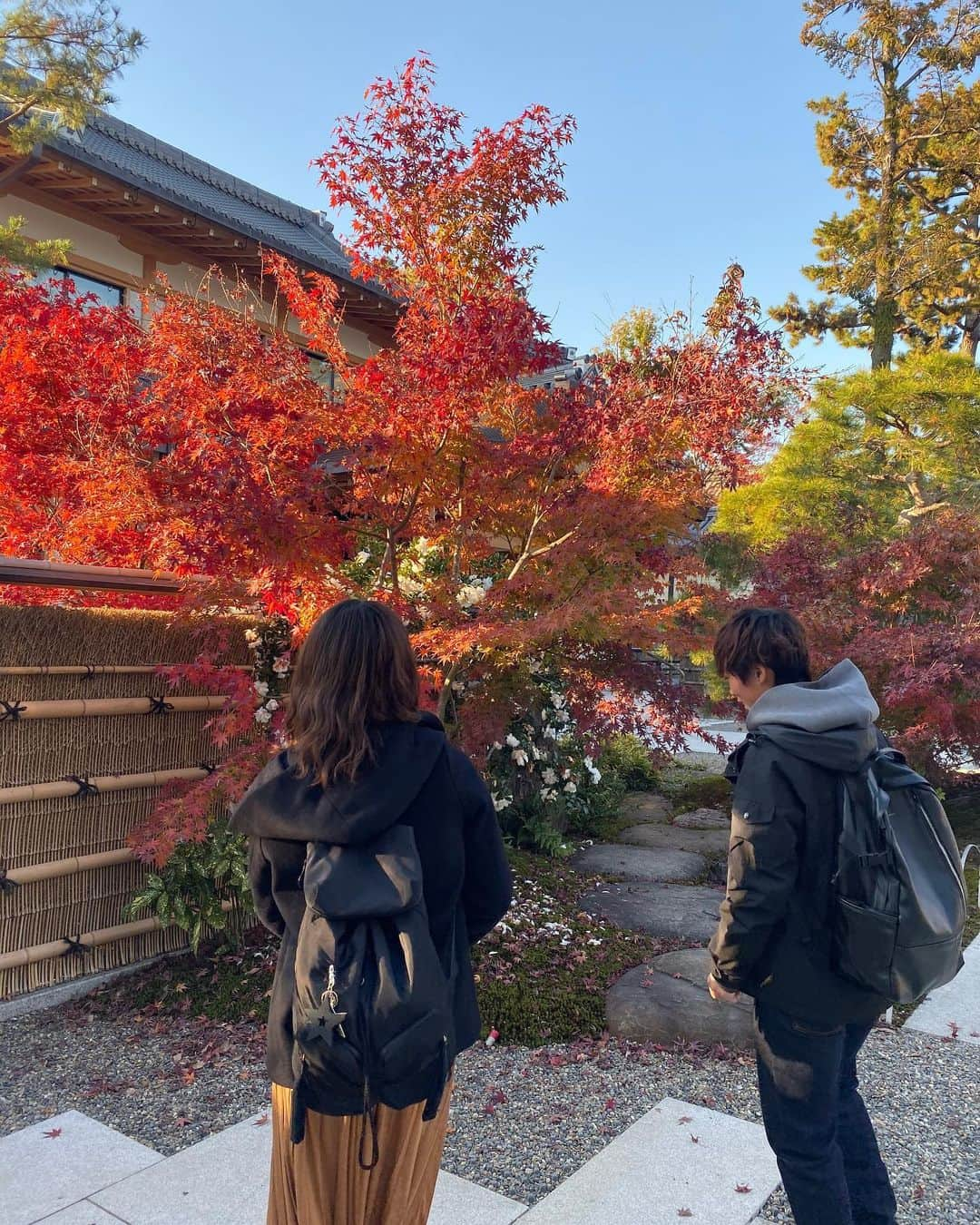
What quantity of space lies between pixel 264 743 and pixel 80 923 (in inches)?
48.3

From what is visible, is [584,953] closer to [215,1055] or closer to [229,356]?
[215,1055]

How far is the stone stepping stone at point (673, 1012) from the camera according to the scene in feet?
12.1

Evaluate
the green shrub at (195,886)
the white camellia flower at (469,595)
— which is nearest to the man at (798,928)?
the white camellia flower at (469,595)

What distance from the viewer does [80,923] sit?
14.0 ft

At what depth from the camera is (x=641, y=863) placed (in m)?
6.57

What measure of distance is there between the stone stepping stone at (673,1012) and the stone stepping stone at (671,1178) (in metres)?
0.61

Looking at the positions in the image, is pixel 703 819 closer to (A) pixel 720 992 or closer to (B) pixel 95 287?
(A) pixel 720 992

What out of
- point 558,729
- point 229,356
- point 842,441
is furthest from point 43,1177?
point 842,441

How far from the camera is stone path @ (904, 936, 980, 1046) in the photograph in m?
3.93

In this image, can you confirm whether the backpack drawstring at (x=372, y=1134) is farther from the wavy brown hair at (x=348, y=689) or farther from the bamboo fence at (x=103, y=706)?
the bamboo fence at (x=103, y=706)

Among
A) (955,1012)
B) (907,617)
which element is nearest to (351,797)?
(955,1012)

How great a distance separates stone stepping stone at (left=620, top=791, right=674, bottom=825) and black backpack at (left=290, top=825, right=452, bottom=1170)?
22.3 feet

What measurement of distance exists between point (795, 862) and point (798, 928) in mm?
154

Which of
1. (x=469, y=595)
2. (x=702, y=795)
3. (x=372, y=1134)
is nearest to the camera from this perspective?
(x=372, y=1134)
